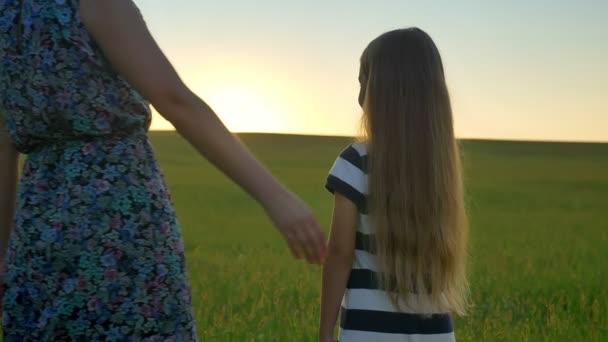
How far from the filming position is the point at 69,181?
2.13 metres

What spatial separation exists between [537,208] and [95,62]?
55.0ft

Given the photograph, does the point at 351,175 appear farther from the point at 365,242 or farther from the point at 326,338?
the point at 326,338

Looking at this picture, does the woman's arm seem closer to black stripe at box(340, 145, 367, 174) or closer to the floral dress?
the floral dress

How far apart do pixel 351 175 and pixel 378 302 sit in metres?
0.37

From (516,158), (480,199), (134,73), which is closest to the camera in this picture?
(134,73)

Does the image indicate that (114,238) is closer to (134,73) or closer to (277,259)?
(134,73)

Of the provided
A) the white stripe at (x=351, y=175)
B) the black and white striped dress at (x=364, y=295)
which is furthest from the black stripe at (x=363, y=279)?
the white stripe at (x=351, y=175)

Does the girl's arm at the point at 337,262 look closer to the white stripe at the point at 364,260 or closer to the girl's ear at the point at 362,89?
the white stripe at the point at 364,260

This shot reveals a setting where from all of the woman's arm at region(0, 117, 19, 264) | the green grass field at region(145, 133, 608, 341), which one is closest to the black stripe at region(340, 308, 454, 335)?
the green grass field at region(145, 133, 608, 341)

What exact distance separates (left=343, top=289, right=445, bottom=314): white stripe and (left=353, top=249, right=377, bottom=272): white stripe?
0.07 metres

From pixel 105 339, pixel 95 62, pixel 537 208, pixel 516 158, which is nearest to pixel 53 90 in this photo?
pixel 95 62

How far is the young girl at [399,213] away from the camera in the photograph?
9.61 ft

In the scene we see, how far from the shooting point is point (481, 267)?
29.5 feet

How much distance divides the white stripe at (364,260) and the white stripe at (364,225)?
60 millimetres
